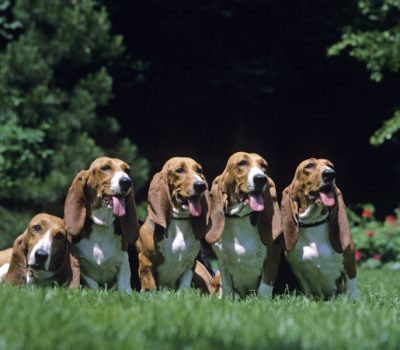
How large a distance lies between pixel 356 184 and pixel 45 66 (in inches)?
356

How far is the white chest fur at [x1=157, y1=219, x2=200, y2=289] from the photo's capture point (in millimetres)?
7078

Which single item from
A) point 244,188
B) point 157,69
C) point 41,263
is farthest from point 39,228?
point 157,69

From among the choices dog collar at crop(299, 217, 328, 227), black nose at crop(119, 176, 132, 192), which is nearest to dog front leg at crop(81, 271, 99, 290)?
black nose at crop(119, 176, 132, 192)

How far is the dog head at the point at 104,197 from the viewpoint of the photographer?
6.93 metres

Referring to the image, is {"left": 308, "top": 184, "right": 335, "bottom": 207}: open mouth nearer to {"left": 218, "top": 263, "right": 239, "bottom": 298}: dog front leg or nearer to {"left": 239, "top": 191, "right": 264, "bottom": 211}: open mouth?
{"left": 239, "top": 191, "right": 264, "bottom": 211}: open mouth

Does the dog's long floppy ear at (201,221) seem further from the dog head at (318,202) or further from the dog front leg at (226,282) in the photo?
the dog head at (318,202)

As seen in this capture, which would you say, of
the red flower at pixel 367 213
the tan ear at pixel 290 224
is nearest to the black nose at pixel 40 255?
the tan ear at pixel 290 224

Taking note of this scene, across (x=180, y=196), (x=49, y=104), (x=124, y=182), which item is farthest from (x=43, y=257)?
(x=49, y=104)

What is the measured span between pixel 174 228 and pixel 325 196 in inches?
49.4

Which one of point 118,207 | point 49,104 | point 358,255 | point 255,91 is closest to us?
point 118,207

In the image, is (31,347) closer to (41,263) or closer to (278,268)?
(41,263)

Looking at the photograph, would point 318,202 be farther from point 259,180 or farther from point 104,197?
point 104,197

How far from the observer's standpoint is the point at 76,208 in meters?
7.08

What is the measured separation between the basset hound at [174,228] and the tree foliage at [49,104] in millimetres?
6790
